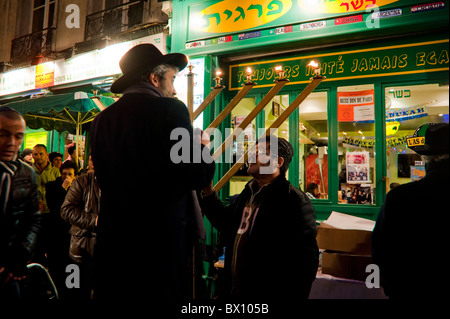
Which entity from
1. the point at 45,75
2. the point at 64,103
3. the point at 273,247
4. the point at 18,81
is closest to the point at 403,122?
the point at 273,247

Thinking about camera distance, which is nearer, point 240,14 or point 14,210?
point 14,210

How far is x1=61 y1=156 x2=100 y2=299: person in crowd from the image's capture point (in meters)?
3.53

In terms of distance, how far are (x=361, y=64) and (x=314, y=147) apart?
4.56ft

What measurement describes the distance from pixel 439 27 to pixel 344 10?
3.71 feet

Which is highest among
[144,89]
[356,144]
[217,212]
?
[356,144]

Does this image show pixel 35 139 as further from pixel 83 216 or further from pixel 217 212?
pixel 217 212

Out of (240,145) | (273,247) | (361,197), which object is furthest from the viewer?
(240,145)

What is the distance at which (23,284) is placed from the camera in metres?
1.61

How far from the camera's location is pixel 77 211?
359 centimetres

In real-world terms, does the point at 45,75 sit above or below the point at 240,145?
above

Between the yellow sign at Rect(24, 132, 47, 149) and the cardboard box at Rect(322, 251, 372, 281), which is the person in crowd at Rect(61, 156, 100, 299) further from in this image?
the yellow sign at Rect(24, 132, 47, 149)

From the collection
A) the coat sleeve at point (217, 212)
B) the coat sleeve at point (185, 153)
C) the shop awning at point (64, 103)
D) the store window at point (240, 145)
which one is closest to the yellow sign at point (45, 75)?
the shop awning at point (64, 103)

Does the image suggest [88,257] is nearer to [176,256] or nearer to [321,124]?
[176,256]
